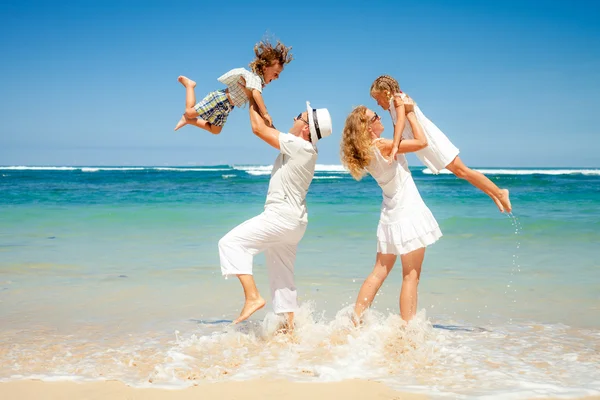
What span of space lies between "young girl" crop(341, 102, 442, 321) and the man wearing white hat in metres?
0.26

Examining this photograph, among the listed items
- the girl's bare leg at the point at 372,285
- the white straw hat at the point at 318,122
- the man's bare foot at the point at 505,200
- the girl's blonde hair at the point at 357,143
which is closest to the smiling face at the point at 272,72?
the white straw hat at the point at 318,122

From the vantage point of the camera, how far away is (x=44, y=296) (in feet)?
20.4

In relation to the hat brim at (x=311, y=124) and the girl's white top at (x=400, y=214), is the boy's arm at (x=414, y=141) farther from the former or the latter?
the hat brim at (x=311, y=124)

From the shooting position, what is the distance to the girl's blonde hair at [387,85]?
4.48 meters

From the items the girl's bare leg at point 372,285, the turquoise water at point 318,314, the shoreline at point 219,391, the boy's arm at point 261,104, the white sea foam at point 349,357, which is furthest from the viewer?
the girl's bare leg at point 372,285

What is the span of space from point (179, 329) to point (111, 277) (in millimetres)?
2507

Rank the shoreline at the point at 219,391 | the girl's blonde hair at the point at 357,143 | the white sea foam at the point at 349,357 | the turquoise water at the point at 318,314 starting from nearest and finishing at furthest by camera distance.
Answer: the shoreline at the point at 219,391, the white sea foam at the point at 349,357, the turquoise water at the point at 318,314, the girl's blonde hair at the point at 357,143

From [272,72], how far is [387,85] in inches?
36.4

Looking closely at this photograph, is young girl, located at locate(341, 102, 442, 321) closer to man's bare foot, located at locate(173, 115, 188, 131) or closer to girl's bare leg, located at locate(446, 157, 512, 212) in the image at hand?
girl's bare leg, located at locate(446, 157, 512, 212)

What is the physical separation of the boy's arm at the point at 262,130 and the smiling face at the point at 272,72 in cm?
30

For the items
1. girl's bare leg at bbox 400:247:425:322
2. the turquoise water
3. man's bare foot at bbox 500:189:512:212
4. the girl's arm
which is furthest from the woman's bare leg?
man's bare foot at bbox 500:189:512:212

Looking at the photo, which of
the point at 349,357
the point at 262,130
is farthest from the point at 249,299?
the point at 262,130

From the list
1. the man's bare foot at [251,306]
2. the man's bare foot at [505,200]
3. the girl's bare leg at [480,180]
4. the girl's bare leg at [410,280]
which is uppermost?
the girl's bare leg at [480,180]

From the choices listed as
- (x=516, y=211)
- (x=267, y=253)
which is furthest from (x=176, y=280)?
(x=516, y=211)
